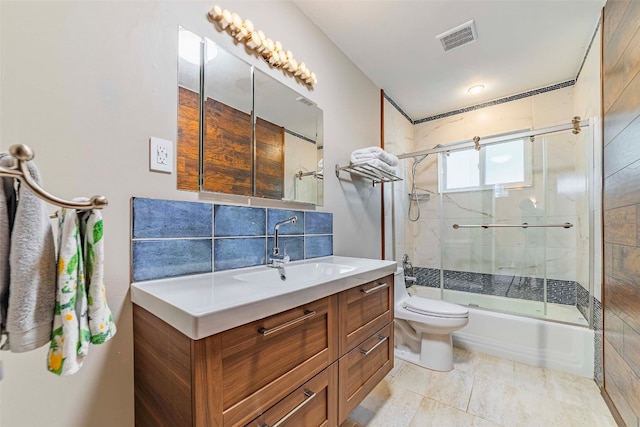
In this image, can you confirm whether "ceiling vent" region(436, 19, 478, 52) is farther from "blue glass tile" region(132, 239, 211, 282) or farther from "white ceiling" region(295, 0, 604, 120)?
"blue glass tile" region(132, 239, 211, 282)

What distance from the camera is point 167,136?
3.43 ft

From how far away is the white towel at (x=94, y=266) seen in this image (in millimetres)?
562

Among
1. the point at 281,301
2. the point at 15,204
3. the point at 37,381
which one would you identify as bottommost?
the point at 37,381

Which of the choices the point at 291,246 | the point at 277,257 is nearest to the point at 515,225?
the point at 291,246

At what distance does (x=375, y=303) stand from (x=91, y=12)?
5.30 ft

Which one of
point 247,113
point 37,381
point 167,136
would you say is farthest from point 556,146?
point 37,381

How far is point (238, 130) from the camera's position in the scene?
4.20 ft

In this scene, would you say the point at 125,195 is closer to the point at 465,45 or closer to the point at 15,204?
the point at 15,204

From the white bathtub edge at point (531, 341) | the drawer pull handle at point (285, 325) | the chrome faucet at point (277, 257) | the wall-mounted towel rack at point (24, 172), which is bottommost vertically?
the white bathtub edge at point (531, 341)

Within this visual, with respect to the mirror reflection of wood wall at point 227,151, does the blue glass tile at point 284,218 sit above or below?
below

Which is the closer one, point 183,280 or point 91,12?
point 91,12

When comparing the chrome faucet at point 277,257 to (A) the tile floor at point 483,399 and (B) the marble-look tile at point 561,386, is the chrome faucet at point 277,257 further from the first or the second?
(B) the marble-look tile at point 561,386

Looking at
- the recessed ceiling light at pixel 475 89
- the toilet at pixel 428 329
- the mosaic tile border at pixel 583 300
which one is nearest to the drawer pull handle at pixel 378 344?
the toilet at pixel 428 329

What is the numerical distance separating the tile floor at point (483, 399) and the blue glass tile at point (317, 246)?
92 cm
